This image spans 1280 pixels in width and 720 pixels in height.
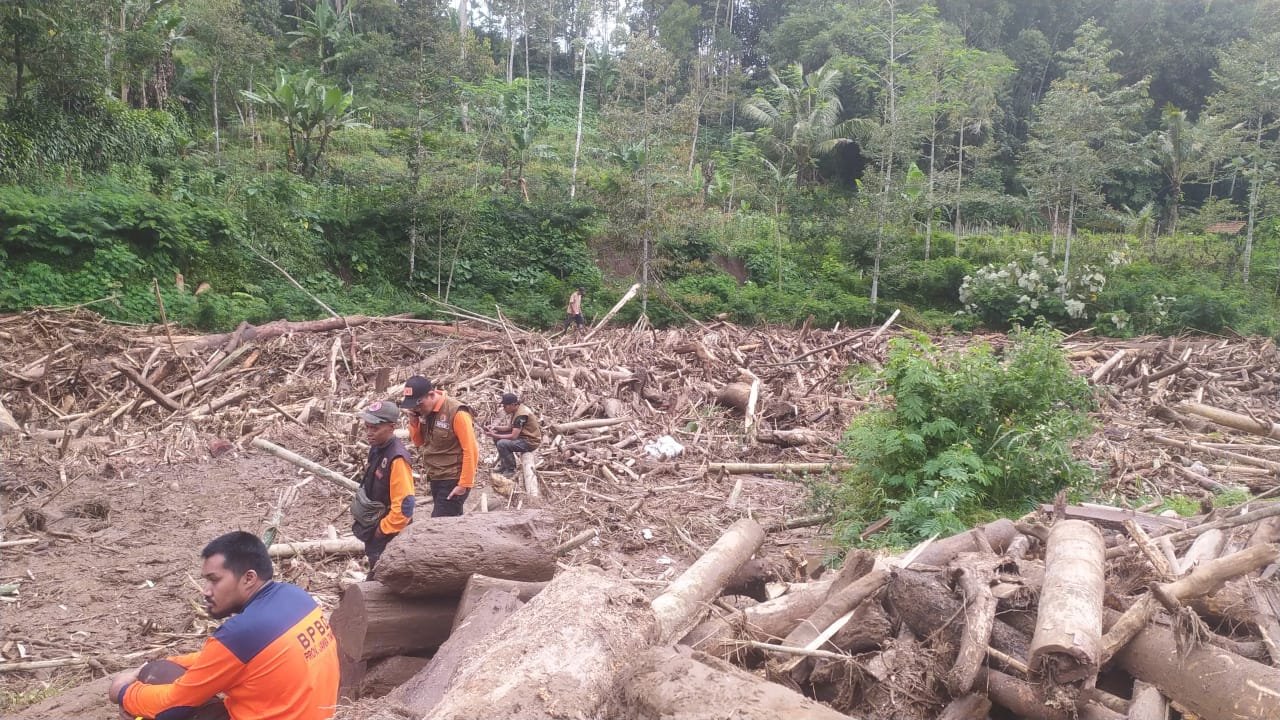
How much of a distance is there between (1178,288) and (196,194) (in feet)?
92.8

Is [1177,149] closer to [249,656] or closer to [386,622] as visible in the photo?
[386,622]

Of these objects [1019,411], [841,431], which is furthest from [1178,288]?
[1019,411]

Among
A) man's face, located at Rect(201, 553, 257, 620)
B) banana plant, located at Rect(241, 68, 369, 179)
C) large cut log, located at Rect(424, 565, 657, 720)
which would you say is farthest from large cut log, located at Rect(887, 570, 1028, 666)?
banana plant, located at Rect(241, 68, 369, 179)

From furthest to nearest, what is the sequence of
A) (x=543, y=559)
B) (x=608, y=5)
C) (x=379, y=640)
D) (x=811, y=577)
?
1. (x=608, y=5)
2. (x=811, y=577)
3. (x=543, y=559)
4. (x=379, y=640)

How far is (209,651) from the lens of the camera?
285 centimetres

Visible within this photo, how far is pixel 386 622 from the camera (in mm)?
4480

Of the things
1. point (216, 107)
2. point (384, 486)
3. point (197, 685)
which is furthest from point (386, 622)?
point (216, 107)

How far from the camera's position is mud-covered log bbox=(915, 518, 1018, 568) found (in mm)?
4512

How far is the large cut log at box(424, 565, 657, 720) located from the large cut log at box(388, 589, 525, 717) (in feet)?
1.42

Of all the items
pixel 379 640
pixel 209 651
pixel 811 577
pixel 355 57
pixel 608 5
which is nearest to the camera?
pixel 209 651

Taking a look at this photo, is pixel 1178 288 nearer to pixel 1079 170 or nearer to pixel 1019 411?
pixel 1079 170

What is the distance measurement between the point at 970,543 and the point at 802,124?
28.5 m

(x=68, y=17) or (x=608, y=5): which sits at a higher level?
(x=608, y=5)

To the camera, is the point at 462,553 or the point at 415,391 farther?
the point at 415,391
